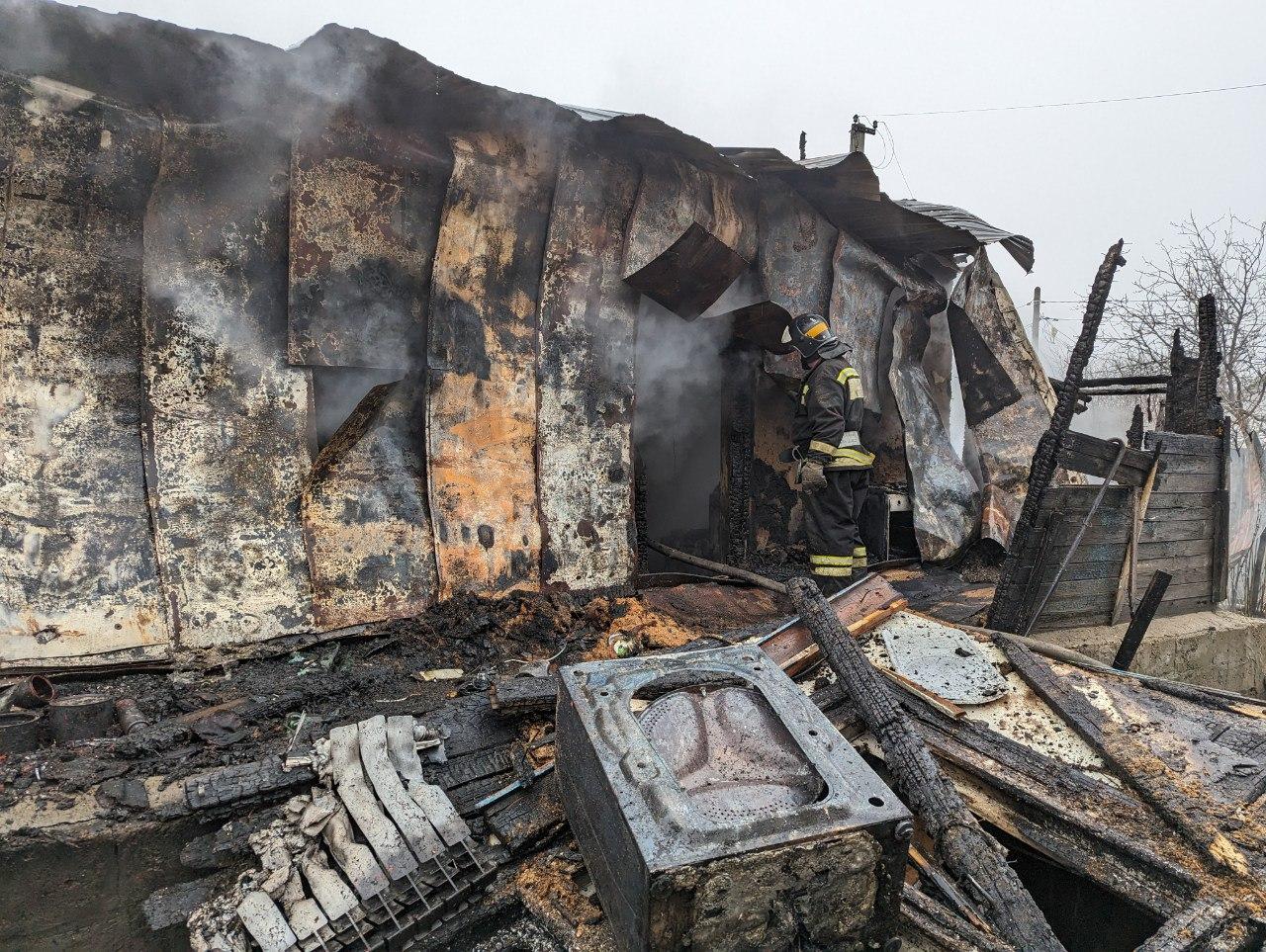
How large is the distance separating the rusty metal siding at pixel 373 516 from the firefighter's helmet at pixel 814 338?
130 inches

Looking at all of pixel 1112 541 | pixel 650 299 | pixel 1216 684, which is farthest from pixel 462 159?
pixel 1216 684

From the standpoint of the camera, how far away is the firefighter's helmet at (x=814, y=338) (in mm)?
6160

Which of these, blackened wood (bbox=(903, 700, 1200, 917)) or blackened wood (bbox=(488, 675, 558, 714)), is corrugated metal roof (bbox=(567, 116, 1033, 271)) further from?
blackened wood (bbox=(903, 700, 1200, 917))

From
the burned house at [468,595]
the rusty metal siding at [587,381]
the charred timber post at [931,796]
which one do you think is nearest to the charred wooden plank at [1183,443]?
the burned house at [468,595]

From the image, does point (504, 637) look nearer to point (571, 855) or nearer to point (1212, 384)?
point (571, 855)

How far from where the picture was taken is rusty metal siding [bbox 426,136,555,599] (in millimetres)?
4832

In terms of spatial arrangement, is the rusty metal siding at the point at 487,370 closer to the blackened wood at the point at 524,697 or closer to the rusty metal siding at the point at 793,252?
the blackened wood at the point at 524,697

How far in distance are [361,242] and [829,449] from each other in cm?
401

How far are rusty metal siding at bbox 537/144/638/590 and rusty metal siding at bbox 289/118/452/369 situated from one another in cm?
93

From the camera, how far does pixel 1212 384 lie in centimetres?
603

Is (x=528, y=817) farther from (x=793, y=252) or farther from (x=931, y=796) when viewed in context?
(x=793, y=252)

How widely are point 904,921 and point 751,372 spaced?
5438 mm

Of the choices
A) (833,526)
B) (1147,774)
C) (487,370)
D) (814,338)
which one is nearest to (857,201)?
(814,338)

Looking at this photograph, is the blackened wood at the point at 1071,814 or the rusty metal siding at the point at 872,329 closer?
the blackened wood at the point at 1071,814
